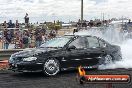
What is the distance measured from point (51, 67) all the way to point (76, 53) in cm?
127

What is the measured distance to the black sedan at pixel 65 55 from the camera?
37.3ft

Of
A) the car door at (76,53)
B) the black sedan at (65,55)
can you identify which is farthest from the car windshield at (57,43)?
the car door at (76,53)

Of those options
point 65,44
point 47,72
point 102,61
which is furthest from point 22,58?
point 102,61

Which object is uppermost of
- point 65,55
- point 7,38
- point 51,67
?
point 7,38

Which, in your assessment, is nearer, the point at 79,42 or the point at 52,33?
the point at 79,42

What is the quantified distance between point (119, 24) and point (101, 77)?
21.2m

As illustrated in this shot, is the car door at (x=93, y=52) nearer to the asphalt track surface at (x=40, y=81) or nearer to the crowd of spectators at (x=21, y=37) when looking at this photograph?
the asphalt track surface at (x=40, y=81)

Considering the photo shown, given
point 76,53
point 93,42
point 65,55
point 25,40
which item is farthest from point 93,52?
point 25,40

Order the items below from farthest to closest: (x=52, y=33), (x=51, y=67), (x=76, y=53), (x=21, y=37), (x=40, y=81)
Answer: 1. (x=52, y=33)
2. (x=21, y=37)
3. (x=76, y=53)
4. (x=51, y=67)
5. (x=40, y=81)

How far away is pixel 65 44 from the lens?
Answer: 40.4 feet

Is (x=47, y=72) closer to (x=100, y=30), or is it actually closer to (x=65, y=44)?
(x=65, y=44)

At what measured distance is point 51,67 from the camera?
1160 cm

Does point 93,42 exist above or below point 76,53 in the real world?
above

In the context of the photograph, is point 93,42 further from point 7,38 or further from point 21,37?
point 7,38
